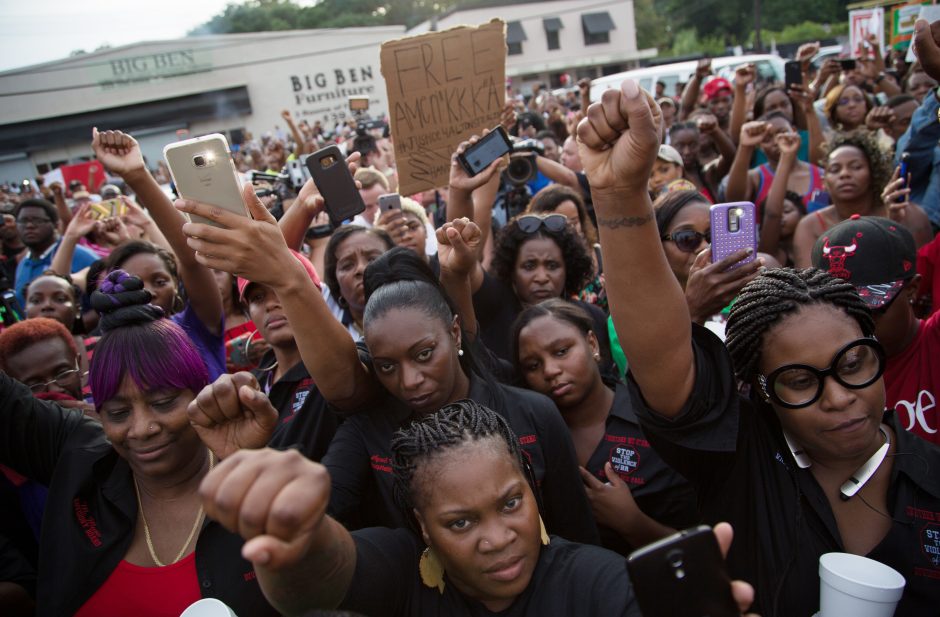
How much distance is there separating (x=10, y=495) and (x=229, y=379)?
1371 mm

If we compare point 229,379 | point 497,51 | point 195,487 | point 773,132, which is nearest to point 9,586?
point 195,487

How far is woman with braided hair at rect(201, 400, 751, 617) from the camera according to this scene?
1.17 m

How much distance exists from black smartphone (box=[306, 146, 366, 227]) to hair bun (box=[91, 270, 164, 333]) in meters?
0.70

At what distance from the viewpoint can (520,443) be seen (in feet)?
6.05

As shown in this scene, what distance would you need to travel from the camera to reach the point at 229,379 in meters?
1.46

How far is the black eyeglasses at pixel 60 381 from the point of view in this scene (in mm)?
2434

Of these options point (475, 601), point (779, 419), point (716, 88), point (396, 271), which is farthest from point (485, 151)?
point (716, 88)

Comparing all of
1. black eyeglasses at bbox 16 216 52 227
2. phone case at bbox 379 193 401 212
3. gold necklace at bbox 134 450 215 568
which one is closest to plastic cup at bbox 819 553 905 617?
gold necklace at bbox 134 450 215 568

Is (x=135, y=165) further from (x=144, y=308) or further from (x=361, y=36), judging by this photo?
(x=361, y=36)

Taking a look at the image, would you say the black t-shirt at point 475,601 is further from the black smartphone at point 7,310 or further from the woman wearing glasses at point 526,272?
the black smartphone at point 7,310

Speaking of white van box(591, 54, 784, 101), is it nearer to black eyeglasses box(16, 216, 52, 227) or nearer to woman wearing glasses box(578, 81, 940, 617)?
black eyeglasses box(16, 216, 52, 227)

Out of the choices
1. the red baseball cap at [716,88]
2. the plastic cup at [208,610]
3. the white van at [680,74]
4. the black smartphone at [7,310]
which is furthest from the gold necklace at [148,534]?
the white van at [680,74]

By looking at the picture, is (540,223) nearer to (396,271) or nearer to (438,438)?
(396,271)

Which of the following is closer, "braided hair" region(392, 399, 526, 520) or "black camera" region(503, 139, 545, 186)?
"braided hair" region(392, 399, 526, 520)
